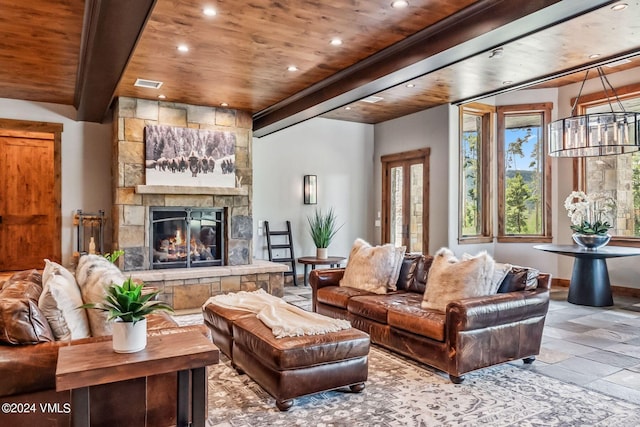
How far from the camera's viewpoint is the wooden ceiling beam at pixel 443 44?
3.14 metres

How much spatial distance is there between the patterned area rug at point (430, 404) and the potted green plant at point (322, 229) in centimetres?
434

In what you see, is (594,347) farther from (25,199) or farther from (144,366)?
(25,199)

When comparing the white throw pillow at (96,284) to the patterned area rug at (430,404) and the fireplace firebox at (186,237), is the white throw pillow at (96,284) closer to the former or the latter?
the patterned area rug at (430,404)

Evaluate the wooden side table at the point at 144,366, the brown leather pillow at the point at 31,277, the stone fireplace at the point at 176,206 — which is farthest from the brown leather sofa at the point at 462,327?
the brown leather pillow at the point at 31,277

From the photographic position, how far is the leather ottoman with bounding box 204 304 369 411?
2.91m

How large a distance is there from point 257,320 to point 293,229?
181 inches

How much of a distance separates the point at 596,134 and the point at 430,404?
413cm

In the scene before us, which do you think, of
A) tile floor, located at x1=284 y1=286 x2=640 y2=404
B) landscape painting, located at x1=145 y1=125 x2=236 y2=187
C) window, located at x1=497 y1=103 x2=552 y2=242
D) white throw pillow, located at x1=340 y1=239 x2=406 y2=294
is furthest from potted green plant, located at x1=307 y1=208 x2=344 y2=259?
window, located at x1=497 y1=103 x2=552 y2=242

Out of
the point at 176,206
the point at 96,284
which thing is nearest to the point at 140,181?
the point at 176,206

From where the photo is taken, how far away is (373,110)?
761 cm

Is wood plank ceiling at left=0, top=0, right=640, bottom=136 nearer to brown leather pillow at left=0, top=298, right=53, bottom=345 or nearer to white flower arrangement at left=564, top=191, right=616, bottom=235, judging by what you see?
white flower arrangement at left=564, top=191, right=616, bottom=235

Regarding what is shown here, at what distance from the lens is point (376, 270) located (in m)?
4.87

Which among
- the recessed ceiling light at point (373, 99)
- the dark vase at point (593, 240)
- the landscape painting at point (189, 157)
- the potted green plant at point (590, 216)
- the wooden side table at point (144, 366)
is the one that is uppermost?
the recessed ceiling light at point (373, 99)

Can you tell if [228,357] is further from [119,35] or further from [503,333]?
[119,35]
